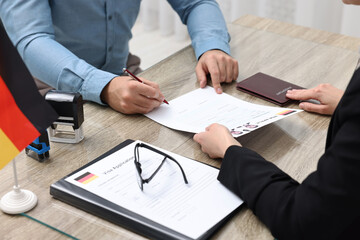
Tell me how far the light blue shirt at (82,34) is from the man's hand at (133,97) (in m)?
0.05

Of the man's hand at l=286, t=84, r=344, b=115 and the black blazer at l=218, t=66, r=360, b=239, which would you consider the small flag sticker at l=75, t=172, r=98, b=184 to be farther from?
the man's hand at l=286, t=84, r=344, b=115

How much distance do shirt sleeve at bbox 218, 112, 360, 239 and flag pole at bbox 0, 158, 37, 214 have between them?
395 millimetres

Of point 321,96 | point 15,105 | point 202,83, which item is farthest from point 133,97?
point 321,96

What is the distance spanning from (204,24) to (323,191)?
108 centimetres

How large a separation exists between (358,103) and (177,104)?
25.3 inches

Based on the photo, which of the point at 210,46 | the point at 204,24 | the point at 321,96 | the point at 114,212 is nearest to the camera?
the point at 114,212

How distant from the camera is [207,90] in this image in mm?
1462

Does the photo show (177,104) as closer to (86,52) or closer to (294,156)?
(294,156)

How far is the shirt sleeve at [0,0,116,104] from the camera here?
1.39 m

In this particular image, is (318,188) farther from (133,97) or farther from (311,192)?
(133,97)

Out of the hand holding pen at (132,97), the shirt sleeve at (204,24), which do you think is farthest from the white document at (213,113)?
the shirt sleeve at (204,24)

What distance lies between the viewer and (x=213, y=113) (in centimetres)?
132

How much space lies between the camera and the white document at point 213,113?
1237mm

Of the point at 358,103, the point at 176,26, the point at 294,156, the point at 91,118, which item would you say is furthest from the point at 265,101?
the point at 176,26
